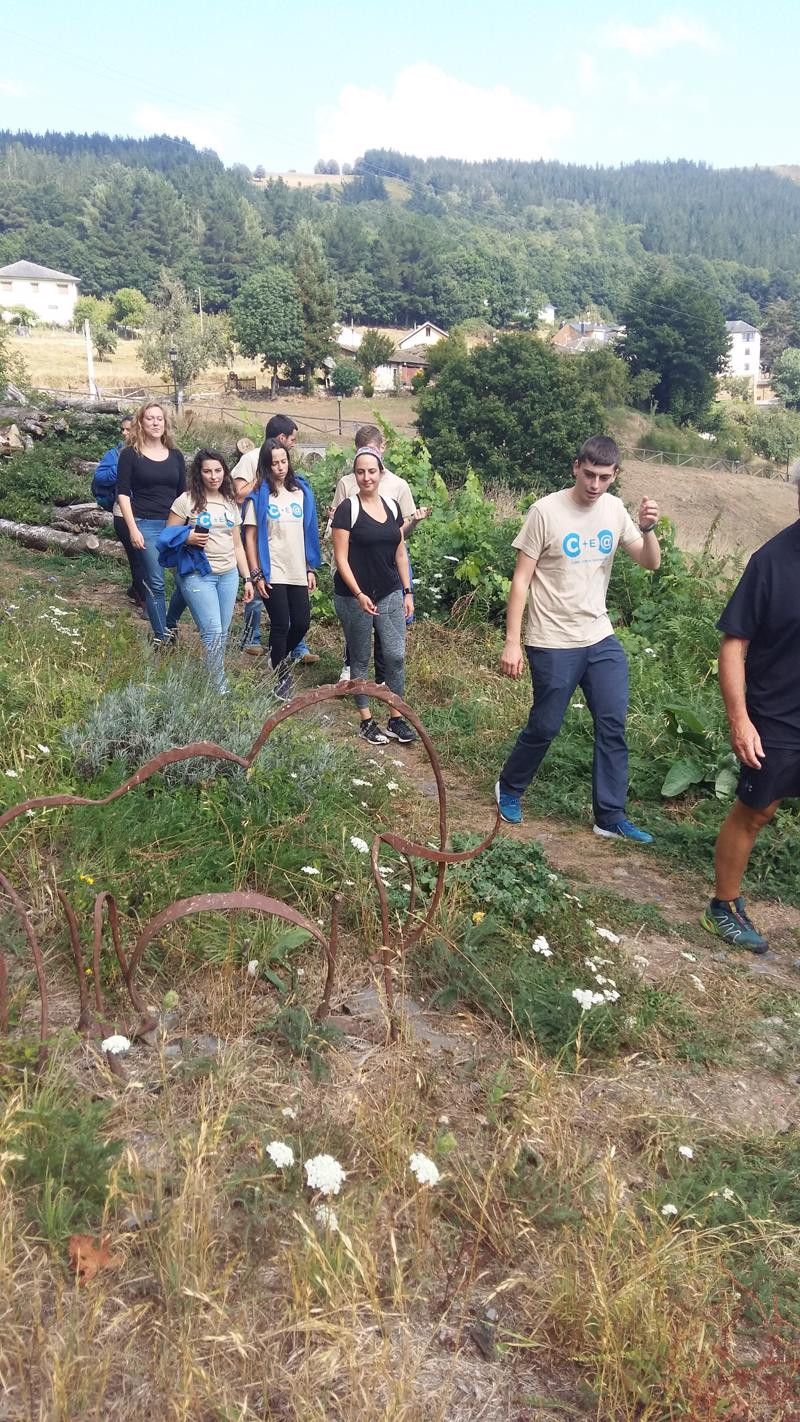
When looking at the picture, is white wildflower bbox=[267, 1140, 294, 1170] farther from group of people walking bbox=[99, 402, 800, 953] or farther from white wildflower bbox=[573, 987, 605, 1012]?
group of people walking bbox=[99, 402, 800, 953]

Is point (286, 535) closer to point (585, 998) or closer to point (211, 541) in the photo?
point (211, 541)

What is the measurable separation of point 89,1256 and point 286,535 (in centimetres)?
465

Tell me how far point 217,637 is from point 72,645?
80cm

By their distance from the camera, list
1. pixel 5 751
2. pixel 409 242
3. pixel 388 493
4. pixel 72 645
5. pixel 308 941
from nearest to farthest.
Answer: pixel 308 941, pixel 5 751, pixel 72 645, pixel 388 493, pixel 409 242

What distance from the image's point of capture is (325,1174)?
208 cm

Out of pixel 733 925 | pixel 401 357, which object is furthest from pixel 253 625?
pixel 401 357

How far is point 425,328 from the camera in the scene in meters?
114

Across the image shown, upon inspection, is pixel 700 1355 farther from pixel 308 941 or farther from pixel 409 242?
pixel 409 242

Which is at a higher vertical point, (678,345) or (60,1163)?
(678,345)

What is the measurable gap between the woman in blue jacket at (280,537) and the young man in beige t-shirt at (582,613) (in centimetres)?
188

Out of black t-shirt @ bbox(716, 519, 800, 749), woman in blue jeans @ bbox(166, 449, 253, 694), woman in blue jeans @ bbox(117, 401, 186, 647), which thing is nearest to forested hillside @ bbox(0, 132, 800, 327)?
woman in blue jeans @ bbox(117, 401, 186, 647)

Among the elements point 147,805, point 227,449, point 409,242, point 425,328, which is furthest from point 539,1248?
point 409,242

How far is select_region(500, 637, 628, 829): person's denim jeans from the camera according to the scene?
179 inches

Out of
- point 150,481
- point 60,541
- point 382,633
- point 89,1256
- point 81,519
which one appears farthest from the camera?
point 81,519
